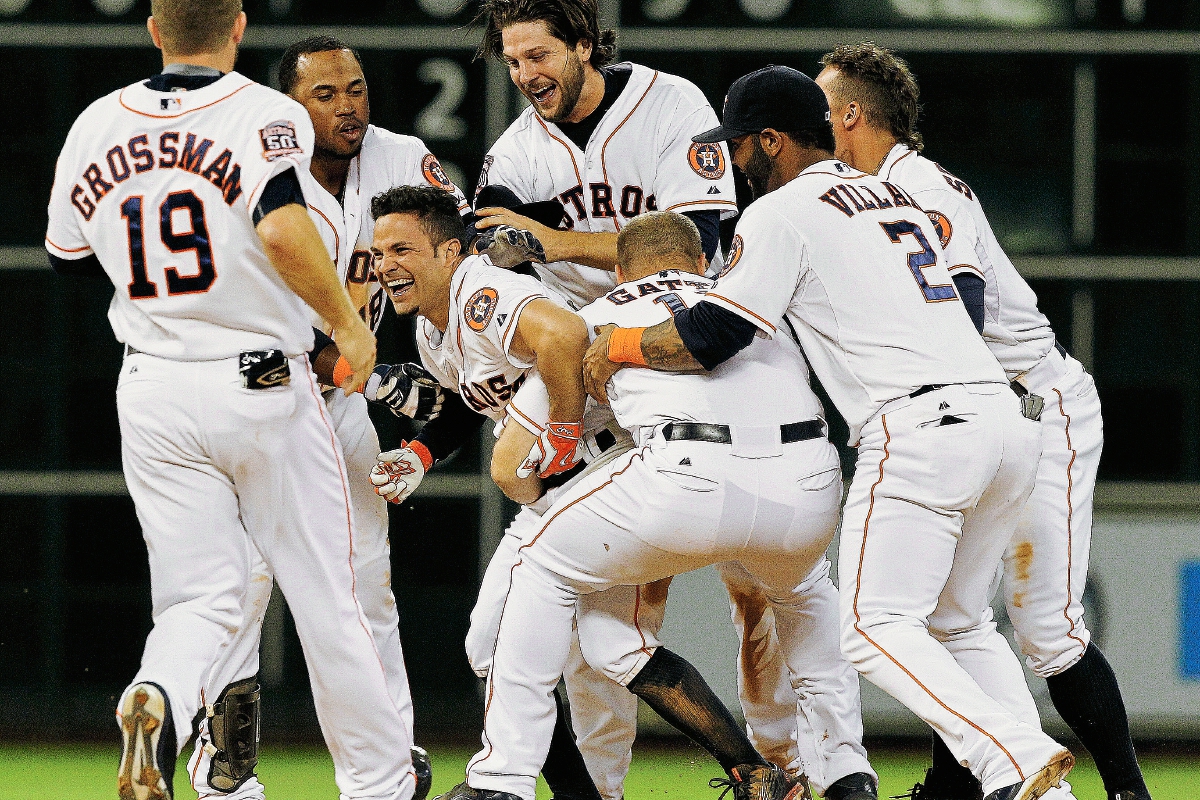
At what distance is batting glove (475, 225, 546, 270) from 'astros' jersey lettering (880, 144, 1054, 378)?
38.3 inches

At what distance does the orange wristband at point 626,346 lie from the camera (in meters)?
3.88

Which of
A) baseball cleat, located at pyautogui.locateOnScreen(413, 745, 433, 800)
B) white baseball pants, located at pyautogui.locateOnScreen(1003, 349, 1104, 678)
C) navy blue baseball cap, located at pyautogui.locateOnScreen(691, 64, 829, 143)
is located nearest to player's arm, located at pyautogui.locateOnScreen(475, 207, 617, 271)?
navy blue baseball cap, located at pyautogui.locateOnScreen(691, 64, 829, 143)

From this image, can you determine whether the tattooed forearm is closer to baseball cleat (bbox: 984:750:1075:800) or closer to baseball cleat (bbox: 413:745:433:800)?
baseball cleat (bbox: 984:750:1075:800)

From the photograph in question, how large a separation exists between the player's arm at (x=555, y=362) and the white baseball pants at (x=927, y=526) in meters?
0.75

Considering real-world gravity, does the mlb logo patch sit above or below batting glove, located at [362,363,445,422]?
above

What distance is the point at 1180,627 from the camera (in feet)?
20.3

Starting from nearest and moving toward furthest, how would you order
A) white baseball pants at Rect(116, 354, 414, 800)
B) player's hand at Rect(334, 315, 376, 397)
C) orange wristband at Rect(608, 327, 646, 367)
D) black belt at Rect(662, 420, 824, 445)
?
white baseball pants at Rect(116, 354, 414, 800), player's hand at Rect(334, 315, 376, 397), black belt at Rect(662, 420, 824, 445), orange wristband at Rect(608, 327, 646, 367)

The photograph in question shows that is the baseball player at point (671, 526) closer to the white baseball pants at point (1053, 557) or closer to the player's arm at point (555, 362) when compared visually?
the player's arm at point (555, 362)

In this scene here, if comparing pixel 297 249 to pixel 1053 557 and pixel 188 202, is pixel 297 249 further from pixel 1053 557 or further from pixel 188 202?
pixel 1053 557

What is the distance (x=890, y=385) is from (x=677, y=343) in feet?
1.68

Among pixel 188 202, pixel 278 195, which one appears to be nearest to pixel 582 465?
pixel 278 195

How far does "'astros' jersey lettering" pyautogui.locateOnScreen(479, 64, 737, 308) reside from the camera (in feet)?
15.2

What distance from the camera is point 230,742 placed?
438 centimetres

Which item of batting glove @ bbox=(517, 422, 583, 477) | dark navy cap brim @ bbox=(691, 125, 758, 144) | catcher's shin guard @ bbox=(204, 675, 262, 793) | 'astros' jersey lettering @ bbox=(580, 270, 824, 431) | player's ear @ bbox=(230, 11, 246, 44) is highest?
player's ear @ bbox=(230, 11, 246, 44)
